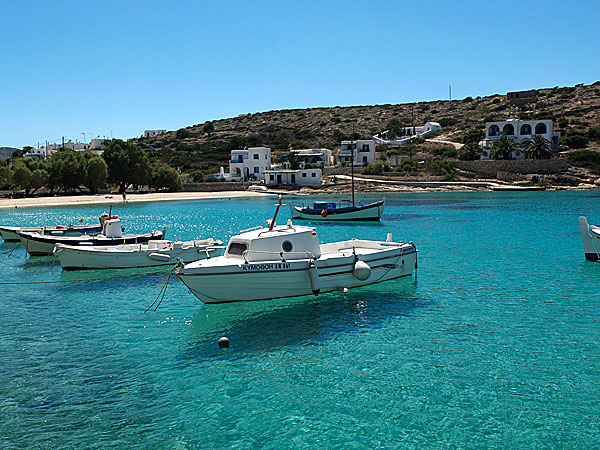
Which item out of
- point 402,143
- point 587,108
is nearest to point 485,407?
point 402,143

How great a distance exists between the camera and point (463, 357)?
13570 millimetres

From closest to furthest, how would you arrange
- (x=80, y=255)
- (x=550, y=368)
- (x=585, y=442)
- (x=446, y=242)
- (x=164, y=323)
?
(x=585, y=442) → (x=550, y=368) → (x=164, y=323) → (x=80, y=255) → (x=446, y=242)

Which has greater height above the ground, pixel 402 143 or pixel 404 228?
pixel 402 143

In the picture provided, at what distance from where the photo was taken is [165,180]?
105 metres

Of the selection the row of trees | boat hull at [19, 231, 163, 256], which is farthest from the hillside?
boat hull at [19, 231, 163, 256]

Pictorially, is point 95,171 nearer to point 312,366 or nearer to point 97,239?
point 97,239

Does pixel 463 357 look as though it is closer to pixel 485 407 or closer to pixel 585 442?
pixel 485 407

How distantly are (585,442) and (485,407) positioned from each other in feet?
6.13

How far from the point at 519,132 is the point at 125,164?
258ft

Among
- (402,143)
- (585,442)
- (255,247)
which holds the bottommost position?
(585,442)

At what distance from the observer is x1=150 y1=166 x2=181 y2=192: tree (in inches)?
4103

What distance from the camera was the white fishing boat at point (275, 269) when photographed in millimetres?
17156

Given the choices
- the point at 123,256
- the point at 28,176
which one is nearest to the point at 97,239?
the point at 123,256

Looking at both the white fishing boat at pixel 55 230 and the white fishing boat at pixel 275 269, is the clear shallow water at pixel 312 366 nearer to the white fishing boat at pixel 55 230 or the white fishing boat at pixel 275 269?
the white fishing boat at pixel 275 269
